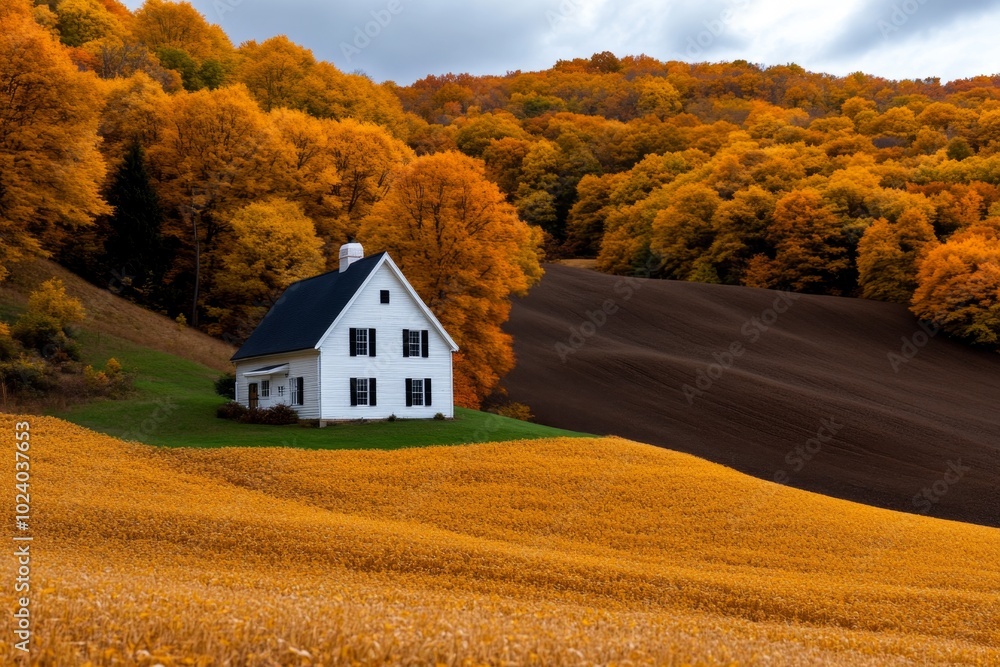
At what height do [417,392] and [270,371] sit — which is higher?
[270,371]

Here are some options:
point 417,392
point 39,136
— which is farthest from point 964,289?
point 39,136

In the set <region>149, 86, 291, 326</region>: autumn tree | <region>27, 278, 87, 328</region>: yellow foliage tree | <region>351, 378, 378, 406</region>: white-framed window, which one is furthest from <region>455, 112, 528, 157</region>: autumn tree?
<region>351, 378, 378, 406</region>: white-framed window

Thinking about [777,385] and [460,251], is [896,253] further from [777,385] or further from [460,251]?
[460,251]

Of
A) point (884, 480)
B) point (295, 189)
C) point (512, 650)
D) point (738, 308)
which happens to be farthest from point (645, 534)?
point (738, 308)

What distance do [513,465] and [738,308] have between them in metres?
57.0

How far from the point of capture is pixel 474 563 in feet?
72.0

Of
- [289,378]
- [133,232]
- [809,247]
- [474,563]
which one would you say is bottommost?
[474,563]

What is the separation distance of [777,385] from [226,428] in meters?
37.4

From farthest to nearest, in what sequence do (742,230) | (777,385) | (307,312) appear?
(742,230) → (777,385) → (307,312)

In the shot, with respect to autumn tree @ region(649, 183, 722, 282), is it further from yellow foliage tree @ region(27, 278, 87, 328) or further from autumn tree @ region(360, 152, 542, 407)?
Answer: yellow foliage tree @ region(27, 278, 87, 328)

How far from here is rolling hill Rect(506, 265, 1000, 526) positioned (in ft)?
157

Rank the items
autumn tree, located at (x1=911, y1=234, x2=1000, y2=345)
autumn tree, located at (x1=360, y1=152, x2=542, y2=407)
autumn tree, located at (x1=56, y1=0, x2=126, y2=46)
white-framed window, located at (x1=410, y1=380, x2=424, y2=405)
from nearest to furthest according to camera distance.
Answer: white-framed window, located at (x1=410, y1=380, x2=424, y2=405) → autumn tree, located at (x1=360, y1=152, x2=542, y2=407) → autumn tree, located at (x1=911, y1=234, x2=1000, y2=345) → autumn tree, located at (x1=56, y1=0, x2=126, y2=46)

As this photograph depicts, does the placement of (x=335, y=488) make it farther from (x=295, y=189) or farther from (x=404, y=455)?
(x=295, y=189)

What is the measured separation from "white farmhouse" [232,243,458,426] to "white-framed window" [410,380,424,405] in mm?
50
